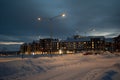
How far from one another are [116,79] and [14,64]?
1141 cm

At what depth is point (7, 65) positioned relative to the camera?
67.9 ft

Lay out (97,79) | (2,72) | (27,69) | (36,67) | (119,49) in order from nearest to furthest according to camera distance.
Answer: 1. (97,79)
2. (2,72)
3. (27,69)
4. (36,67)
5. (119,49)

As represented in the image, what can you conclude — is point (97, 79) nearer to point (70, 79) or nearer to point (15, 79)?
point (70, 79)

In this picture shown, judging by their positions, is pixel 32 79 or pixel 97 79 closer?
pixel 97 79

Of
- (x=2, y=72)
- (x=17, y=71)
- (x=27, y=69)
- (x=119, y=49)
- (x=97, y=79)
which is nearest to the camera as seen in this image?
(x=97, y=79)

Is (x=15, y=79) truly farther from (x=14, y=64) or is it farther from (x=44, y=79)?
(x=14, y=64)

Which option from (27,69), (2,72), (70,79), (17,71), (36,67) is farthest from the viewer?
(36,67)

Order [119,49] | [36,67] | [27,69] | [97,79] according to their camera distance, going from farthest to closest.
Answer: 1. [119,49]
2. [36,67]
3. [27,69]
4. [97,79]

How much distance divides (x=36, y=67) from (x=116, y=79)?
11.2m

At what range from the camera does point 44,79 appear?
53.6 ft

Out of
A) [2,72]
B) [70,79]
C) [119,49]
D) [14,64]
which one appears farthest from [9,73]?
[119,49]

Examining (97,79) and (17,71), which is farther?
(17,71)

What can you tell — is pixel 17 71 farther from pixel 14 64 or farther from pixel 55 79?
pixel 55 79

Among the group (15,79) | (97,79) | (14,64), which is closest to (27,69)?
(14,64)
